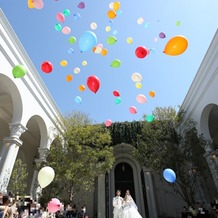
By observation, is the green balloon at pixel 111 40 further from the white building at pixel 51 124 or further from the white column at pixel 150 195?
the white column at pixel 150 195

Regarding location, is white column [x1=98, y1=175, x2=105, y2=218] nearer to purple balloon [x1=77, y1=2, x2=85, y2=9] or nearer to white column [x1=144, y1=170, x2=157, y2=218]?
white column [x1=144, y1=170, x2=157, y2=218]

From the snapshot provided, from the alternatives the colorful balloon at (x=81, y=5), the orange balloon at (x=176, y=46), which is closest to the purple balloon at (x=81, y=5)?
the colorful balloon at (x=81, y=5)

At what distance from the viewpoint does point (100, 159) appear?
1264cm

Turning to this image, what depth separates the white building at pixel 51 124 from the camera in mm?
8680

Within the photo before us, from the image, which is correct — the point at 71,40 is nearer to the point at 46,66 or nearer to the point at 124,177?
the point at 46,66

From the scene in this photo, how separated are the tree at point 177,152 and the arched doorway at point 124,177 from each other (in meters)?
5.37

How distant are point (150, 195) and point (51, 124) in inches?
377

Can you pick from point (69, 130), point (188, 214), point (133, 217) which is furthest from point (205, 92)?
point (69, 130)

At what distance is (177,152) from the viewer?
469 inches

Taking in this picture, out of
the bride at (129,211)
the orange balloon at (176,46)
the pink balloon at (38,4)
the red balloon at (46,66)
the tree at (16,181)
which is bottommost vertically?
the bride at (129,211)

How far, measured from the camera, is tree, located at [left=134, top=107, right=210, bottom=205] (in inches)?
441

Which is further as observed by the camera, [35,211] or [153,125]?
[153,125]

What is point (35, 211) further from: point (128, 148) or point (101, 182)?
point (128, 148)

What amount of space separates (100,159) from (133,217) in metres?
5.53
